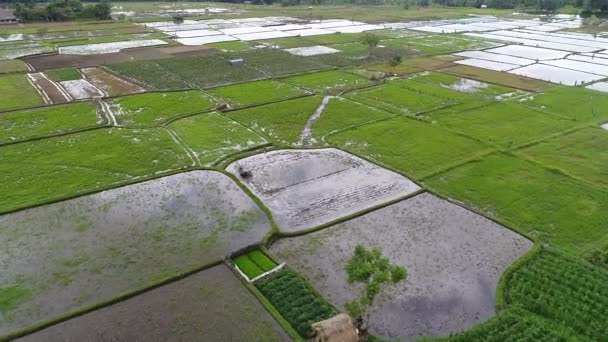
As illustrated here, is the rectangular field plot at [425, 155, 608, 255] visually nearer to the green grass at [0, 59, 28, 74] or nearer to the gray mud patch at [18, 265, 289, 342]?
the gray mud patch at [18, 265, 289, 342]

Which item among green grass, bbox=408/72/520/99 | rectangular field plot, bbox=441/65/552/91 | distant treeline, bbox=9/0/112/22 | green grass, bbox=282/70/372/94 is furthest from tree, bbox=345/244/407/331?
distant treeline, bbox=9/0/112/22

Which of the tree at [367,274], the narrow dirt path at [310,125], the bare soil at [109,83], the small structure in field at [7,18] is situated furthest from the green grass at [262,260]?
the small structure in field at [7,18]

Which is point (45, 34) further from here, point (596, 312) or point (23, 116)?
point (596, 312)

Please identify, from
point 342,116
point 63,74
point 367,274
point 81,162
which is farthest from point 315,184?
point 63,74

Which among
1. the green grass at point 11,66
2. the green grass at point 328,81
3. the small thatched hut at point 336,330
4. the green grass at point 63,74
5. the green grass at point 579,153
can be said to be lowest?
the small thatched hut at point 336,330

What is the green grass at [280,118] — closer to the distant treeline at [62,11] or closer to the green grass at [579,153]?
the green grass at [579,153]
